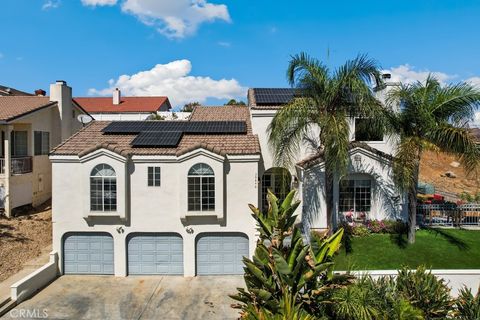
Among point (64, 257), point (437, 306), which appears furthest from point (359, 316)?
point (64, 257)

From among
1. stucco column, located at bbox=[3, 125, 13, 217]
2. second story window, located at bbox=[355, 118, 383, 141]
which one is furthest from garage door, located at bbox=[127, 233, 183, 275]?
second story window, located at bbox=[355, 118, 383, 141]

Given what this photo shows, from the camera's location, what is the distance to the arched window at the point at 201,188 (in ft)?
53.3

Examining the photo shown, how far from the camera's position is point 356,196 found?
18516 mm

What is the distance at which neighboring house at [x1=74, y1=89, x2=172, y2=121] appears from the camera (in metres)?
52.4

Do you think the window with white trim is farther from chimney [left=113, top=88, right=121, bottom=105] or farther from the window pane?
chimney [left=113, top=88, right=121, bottom=105]

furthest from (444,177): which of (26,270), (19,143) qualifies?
(19,143)

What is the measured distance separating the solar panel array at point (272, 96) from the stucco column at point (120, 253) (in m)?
11.6

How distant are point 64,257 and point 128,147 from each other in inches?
268

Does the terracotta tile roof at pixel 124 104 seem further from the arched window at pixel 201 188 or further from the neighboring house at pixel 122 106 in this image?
the arched window at pixel 201 188

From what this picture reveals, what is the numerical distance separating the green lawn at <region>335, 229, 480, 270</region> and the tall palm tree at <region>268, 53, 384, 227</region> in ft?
6.76

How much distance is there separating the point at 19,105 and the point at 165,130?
14.0 meters

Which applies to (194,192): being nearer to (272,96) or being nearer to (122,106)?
(272,96)

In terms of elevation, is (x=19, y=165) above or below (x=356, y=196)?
above

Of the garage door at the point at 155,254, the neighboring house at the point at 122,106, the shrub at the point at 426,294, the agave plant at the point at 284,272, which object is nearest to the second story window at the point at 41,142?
the garage door at the point at 155,254
